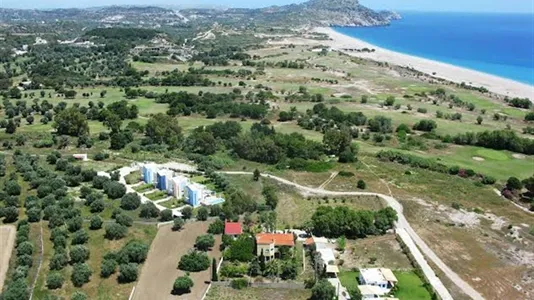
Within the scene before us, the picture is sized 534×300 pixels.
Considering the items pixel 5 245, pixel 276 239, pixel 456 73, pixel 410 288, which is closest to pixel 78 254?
pixel 5 245

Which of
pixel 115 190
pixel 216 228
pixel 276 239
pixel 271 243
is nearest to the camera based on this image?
pixel 271 243

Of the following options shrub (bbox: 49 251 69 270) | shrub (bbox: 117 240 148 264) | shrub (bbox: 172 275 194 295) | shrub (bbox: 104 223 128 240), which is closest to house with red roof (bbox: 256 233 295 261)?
shrub (bbox: 172 275 194 295)

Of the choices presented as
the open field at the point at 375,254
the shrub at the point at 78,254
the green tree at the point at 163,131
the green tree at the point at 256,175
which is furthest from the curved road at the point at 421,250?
the shrub at the point at 78,254

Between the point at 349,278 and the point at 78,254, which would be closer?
Result: the point at 349,278

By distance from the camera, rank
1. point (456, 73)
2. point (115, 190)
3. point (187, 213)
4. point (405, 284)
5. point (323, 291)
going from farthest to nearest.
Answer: point (456, 73), point (115, 190), point (187, 213), point (405, 284), point (323, 291)

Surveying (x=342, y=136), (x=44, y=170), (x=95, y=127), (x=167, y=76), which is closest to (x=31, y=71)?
(x=167, y=76)

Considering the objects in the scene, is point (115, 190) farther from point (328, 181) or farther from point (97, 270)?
point (328, 181)

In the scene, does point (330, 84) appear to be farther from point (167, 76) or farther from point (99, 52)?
point (99, 52)

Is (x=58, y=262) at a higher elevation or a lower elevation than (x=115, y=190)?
lower

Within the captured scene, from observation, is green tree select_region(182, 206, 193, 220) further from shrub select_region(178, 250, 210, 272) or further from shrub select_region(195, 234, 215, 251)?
shrub select_region(178, 250, 210, 272)
